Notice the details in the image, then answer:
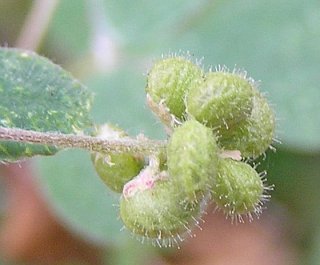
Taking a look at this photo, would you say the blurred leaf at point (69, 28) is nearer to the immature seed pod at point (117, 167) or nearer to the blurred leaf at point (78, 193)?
the blurred leaf at point (78, 193)

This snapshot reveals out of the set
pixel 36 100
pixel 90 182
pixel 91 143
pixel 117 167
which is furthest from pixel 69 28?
pixel 91 143

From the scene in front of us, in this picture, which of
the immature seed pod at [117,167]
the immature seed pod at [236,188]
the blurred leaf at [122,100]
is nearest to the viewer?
the immature seed pod at [236,188]

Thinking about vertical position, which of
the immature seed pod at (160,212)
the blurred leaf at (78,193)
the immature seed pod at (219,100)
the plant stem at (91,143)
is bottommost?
the immature seed pod at (160,212)

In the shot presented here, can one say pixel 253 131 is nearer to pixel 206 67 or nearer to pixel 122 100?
pixel 206 67

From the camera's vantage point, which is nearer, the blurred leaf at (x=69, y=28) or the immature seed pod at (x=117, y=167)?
the immature seed pod at (x=117, y=167)

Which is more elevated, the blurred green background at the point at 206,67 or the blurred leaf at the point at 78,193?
the blurred green background at the point at 206,67

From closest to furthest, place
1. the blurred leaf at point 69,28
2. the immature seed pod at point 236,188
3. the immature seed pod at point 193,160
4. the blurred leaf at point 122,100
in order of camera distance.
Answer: the immature seed pod at point 193,160, the immature seed pod at point 236,188, the blurred leaf at point 122,100, the blurred leaf at point 69,28

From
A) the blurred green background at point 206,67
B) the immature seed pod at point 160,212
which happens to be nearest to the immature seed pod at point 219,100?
the immature seed pod at point 160,212

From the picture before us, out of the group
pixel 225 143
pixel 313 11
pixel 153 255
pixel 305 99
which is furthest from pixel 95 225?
pixel 225 143
